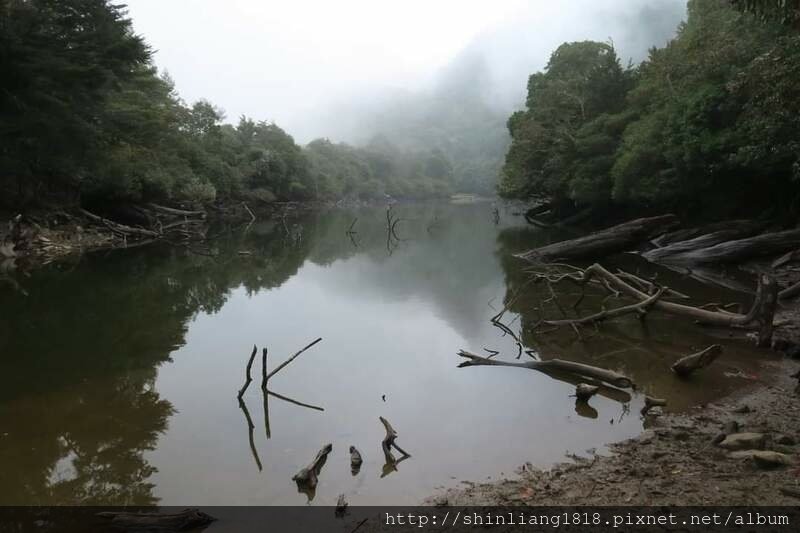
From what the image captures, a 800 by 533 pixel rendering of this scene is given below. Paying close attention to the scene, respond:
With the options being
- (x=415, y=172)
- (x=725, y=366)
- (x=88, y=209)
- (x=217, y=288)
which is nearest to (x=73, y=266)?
(x=217, y=288)

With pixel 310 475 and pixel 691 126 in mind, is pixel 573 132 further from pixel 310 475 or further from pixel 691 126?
pixel 310 475

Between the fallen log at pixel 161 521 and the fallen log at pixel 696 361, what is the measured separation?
637cm

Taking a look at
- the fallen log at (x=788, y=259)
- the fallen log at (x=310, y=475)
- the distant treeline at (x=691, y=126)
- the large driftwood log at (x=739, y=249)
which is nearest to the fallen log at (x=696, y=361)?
the distant treeline at (x=691, y=126)

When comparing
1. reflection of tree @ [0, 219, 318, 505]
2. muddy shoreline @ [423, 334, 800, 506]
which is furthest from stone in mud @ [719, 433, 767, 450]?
reflection of tree @ [0, 219, 318, 505]

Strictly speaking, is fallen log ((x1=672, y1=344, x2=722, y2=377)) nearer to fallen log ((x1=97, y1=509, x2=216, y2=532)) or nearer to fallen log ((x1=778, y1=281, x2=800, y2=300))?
fallen log ((x1=778, y1=281, x2=800, y2=300))

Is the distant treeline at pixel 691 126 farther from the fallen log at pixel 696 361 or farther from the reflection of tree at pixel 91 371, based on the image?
the reflection of tree at pixel 91 371

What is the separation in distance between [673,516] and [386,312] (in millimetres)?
9386

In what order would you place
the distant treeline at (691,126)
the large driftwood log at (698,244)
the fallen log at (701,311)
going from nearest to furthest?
1. the fallen log at (701,311)
2. the distant treeline at (691,126)
3. the large driftwood log at (698,244)

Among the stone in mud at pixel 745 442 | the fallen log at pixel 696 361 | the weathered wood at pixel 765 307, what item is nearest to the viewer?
the stone in mud at pixel 745 442

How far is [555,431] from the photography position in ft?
19.9

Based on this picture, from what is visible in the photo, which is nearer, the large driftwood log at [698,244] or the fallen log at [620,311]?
the fallen log at [620,311]

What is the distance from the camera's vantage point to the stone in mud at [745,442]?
4902mm

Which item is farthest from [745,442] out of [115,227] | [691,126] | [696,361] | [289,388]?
[115,227]

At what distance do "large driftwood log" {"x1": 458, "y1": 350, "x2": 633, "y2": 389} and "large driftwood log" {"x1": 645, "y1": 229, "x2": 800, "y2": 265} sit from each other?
10940 mm
